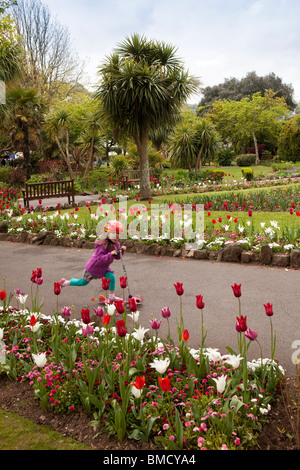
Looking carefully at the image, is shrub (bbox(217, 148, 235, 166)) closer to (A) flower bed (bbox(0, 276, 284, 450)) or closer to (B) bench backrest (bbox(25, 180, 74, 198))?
(B) bench backrest (bbox(25, 180, 74, 198))

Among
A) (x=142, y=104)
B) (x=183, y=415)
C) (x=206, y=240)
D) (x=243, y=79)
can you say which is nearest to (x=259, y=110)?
(x=243, y=79)

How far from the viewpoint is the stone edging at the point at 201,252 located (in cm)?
528

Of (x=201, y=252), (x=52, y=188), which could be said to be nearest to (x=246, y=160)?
(x=52, y=188)

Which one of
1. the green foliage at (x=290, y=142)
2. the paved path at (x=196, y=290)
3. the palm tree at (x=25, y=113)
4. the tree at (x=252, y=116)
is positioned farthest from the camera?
the tree at (x=252, y=116)

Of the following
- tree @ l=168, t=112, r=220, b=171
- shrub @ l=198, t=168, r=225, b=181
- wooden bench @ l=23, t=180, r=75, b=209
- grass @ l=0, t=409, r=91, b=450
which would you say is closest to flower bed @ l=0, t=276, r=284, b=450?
grass @ l=0, t=409, r=91, b=450

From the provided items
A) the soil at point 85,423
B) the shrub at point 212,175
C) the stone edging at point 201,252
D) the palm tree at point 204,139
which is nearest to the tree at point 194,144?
the palm tree at point 204,139

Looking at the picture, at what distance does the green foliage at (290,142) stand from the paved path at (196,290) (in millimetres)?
24880

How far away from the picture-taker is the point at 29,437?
2162mm

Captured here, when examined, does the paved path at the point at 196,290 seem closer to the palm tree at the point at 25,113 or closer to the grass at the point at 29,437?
the grass at the point at 29,437

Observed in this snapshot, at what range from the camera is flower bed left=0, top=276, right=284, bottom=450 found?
1997 mm

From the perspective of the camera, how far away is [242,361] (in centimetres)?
239

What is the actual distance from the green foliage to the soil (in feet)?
92.0

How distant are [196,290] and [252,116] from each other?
30010 millimetres
